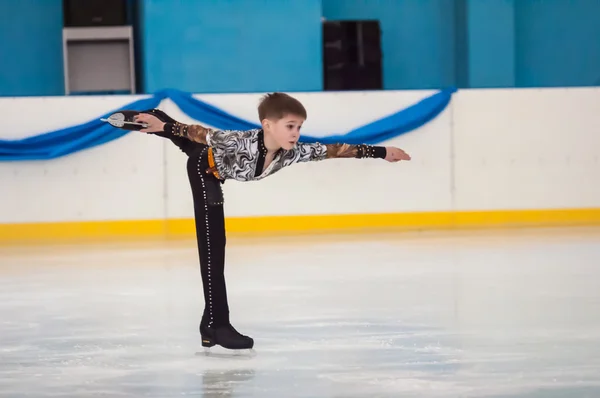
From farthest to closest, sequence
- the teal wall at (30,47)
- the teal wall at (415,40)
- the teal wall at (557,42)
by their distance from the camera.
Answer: the teal wall at (557,42) → the teal wall at (415,40) → the teal wall at (30,47)

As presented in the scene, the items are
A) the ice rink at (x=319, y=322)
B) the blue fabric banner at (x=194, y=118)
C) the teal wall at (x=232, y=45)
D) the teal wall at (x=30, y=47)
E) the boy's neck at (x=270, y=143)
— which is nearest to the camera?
the ice rink at (x=319, y=322)

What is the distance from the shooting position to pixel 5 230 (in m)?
8.66

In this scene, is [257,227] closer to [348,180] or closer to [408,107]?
[348,180]

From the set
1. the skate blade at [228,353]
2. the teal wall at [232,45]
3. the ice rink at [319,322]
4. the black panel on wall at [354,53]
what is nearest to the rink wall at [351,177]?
the ice rink at [319,322]

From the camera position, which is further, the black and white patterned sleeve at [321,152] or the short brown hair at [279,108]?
the black and white patterned sleeve at [321,152]

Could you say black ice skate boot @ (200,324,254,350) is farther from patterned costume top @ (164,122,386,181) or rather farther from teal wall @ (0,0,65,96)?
teal wall @ (0,0,65,96)

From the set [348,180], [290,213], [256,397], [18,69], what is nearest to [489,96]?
[348,180]

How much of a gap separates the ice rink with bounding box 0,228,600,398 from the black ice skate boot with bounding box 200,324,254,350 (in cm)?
5

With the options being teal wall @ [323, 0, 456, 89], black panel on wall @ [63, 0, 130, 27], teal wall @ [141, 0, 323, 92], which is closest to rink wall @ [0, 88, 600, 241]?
teal wall @ [141, 0, 323, 92]

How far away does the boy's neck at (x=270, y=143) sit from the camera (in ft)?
11.5

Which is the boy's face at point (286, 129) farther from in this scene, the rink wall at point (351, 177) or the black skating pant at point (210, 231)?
the rink wall at point (351, 177)

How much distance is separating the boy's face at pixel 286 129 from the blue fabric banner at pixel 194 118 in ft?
17.5

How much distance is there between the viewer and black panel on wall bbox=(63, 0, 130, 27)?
10969 mm

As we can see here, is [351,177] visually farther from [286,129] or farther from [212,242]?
[286,129]
